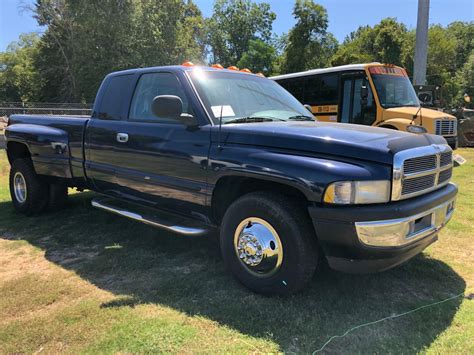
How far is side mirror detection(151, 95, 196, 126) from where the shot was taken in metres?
3.62

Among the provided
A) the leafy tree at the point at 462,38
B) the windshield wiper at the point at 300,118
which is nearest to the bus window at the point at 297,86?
the windshield wiper at the point at 300,118

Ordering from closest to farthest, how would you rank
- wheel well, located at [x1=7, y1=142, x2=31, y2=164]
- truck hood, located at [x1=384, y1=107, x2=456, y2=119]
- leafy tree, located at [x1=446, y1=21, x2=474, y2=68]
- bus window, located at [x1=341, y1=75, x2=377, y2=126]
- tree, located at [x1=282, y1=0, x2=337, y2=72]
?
wheel well, located at [x1=7, y1=142, x2=31, y2=164], truck hood, located at [x1=384, y1=107, x2=456, y2=119], bus window, located at [x1=341, y1=75, x2=377, y2=126], tree, located at [x1=282, y1=0, x2=337, y2=72], leafy tree, located at [x1=446, y1=21, x2=474, y2=68]

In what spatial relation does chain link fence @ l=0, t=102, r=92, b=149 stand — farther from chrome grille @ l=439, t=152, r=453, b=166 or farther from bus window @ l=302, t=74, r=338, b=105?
chrome grille @ l=439, t=152, r=453, b=166

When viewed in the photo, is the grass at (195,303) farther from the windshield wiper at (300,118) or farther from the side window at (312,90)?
the side window at (312,90)

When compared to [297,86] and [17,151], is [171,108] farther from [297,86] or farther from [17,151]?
[297,86]

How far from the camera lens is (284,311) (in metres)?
3.13

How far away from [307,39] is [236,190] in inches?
1401

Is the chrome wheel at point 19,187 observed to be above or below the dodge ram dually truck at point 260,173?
below

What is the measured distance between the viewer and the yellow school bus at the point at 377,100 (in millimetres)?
10844

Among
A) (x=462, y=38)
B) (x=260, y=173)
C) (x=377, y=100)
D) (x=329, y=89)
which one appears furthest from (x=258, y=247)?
(x=462, y=38)

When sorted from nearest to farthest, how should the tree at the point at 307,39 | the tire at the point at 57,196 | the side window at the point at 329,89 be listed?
the tire at the point at 57,196 → the side window at the point at 329,89 → the tree at the point at 307,39

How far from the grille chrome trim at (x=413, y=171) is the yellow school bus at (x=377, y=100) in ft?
22.7

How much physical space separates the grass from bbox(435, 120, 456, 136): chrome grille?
6898 millimetres

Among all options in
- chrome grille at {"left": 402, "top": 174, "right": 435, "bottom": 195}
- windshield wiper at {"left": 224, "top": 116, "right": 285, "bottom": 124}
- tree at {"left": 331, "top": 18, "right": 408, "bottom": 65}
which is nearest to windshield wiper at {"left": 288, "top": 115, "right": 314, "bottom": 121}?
windshield wiper at {"left": 224, "top": 116, "right": 285, "bottom": 124}
